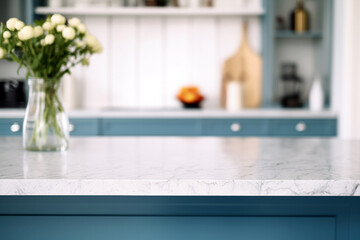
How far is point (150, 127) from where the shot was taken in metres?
3.34

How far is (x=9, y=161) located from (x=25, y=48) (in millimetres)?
385

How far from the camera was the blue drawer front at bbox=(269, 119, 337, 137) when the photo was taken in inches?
131

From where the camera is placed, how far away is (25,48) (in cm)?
151

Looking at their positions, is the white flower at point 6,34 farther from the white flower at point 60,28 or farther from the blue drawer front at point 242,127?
the blue drawer front at point 242,127

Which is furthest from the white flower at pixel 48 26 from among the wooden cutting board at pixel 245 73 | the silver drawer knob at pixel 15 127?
the wooden cutting board at pixel 245 73

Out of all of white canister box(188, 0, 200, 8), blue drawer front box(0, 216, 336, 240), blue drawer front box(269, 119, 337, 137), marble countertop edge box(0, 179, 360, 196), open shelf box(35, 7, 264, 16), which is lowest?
blue drawer front box(0, 216, 336, 240)

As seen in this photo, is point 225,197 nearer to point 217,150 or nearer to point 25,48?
point 217,150

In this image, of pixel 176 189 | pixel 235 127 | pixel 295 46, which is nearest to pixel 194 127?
pixel 235 127

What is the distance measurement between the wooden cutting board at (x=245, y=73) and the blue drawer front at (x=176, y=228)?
259 centimetres

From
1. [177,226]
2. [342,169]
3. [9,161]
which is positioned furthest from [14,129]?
[342,169]

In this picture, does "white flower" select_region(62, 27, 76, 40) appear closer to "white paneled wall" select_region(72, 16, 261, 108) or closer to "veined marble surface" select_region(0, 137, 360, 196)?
"veined marble surface" select_region(0, 137, 360, 196)

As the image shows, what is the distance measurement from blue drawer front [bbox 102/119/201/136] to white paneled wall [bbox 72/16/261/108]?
0.63 metres

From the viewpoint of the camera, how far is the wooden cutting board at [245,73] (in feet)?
12.6

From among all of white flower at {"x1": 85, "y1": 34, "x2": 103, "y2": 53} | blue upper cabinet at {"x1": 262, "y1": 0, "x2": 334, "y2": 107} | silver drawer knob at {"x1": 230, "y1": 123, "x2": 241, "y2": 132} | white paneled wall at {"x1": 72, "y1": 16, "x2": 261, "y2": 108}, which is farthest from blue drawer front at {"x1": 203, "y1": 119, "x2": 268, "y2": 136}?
white flower at {"x1": 85, "y1": 34, "x2": 103, "y2": 53}
